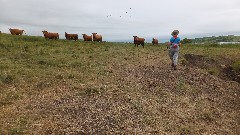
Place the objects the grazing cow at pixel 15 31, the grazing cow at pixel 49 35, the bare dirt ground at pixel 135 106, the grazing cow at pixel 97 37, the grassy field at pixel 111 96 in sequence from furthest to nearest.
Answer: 1. the grazing cow at pixel 97 37
2. the grazing cow at pixel 15 31
3. the grazing cow at pixel 49 35
4. the grassy field at pixel 111 96
5. the bare dirt ground at pixel 135 106

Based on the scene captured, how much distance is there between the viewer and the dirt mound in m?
22.3

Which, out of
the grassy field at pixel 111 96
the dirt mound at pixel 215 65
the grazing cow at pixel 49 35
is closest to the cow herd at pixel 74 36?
the grazing cow at pixel 49 35

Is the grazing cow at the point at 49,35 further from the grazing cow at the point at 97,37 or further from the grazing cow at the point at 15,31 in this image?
the grazing cow at the point at 97,37

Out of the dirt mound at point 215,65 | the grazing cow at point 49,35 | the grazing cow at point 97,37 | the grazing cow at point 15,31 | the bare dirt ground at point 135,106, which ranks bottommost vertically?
the bare dirt ground at point 135,106

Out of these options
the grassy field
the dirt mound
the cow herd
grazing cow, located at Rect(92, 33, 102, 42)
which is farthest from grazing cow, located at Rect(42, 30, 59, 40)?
the dirt mound

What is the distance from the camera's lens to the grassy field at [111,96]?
12578 mm

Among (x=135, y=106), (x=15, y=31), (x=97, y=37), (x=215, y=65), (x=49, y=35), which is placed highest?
(x=15, y=31)

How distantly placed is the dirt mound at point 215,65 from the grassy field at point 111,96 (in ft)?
0.52

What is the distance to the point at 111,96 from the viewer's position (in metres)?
15.0

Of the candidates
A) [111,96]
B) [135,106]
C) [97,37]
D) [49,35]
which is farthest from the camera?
[97,37]

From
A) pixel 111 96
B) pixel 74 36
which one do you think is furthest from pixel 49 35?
pixel 111 96

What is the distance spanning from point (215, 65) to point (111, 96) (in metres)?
12.4

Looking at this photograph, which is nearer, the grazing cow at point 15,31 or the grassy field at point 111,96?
the grassy field at point 111,96

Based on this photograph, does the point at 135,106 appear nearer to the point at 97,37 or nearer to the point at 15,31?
the point at 97,37
